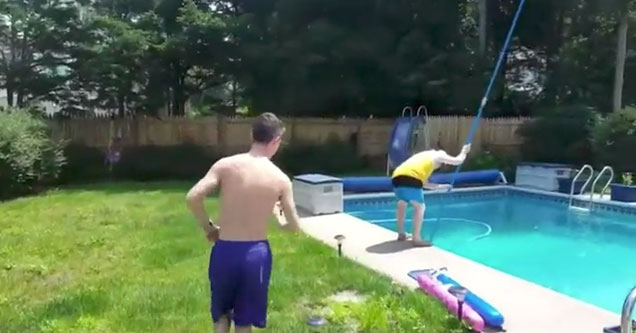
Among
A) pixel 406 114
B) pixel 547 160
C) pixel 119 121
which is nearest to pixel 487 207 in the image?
pixel 547 160

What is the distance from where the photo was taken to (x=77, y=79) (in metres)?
15.2

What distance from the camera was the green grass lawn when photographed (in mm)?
4141

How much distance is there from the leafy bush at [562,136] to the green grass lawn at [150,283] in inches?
400

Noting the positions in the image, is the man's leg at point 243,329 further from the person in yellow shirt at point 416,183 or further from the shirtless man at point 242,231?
the person in yellow shirt at point 416,183

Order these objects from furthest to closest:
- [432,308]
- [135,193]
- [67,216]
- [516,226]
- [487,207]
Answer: [487,207] → [135,193] → [516,226] → [67,216] → [432,308]

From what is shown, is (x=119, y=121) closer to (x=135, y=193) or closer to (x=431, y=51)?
(x=135, y=193)

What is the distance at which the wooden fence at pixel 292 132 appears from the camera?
1463 centimetres

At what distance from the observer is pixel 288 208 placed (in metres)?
3.16

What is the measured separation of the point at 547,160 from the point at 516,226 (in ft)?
18.6

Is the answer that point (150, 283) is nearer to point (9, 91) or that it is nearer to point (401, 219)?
point (401, 219)

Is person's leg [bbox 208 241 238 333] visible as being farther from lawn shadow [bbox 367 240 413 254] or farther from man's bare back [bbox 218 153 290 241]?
lawn shadow [bbox 367 240 413 254]

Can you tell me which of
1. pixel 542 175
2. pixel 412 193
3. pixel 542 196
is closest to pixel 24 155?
pixel 412 193

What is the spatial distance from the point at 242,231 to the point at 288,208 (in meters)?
0.29

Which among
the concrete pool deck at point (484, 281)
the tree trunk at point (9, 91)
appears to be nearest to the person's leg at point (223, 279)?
the concrete pool deck at point (484, 281)
